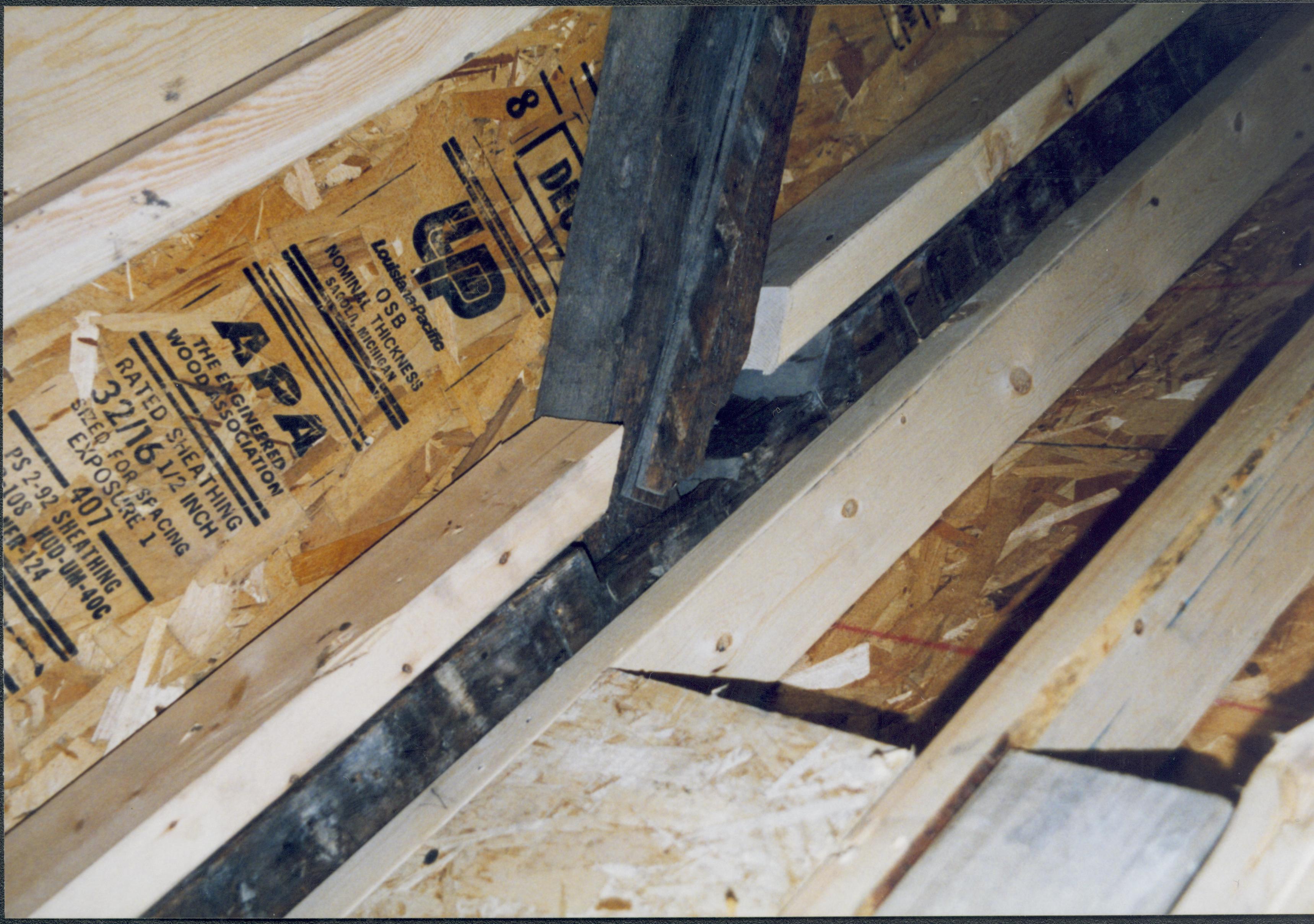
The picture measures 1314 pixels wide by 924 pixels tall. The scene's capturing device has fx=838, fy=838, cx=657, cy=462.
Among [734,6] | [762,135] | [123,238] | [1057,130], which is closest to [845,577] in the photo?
→ [762,135]

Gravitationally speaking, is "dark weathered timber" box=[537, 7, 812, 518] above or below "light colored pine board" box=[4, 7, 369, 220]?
below

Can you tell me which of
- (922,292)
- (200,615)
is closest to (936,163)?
(922,292)

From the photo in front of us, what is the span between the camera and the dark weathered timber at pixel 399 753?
1.07 meters

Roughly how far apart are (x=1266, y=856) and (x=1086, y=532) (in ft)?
2.35

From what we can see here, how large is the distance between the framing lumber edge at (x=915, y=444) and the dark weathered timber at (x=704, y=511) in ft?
0.10

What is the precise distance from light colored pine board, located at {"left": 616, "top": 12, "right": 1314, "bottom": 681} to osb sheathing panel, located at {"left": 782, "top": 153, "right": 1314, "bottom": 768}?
50mm

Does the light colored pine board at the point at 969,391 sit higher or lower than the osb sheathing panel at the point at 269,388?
lower

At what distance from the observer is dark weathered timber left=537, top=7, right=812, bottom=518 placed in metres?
1.31

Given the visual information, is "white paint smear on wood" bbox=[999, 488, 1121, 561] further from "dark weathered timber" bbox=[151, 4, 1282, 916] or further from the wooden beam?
the wooden beam

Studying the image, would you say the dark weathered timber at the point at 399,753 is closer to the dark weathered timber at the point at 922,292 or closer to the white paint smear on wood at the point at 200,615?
the dark weathered timber at the point at 922,292

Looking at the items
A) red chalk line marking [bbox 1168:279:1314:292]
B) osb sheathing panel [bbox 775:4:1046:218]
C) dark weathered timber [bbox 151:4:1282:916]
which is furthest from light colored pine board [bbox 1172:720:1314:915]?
red chalk line marking [bbox 1168:279:1314:292]

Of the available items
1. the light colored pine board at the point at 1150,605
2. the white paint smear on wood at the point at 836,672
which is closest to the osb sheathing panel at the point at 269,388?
the white paint smear on wood at the point at 836,672

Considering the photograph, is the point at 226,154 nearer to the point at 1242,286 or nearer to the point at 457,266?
the point at 457,266

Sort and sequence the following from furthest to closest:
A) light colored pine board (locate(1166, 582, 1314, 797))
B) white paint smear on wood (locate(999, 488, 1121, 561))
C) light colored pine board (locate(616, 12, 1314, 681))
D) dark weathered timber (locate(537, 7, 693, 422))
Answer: white paint smear on wood (locate(999, 488, 1121, 561))
light colored pine board (locate(616, 12, 1314, 681))
dark weathered timber (locate(537, 7, 693, 422))
light colored pine board (locate(1166, 582, 1314, 797))
